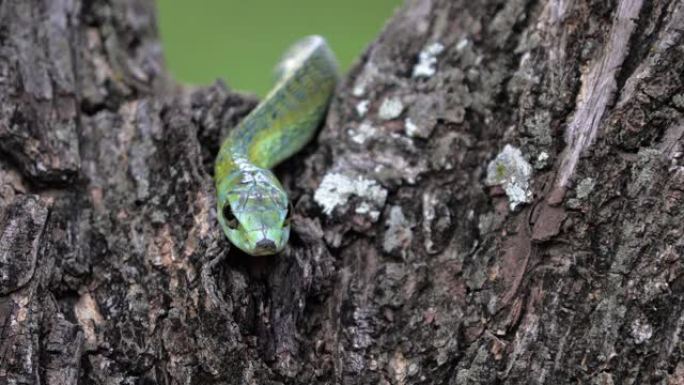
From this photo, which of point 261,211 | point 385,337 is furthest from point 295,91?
point 385,337

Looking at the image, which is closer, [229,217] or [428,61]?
[229,217]

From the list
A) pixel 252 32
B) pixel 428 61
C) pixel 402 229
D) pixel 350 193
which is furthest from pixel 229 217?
pixel 252 32

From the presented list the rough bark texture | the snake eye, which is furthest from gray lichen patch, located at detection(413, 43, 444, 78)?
the snake eye

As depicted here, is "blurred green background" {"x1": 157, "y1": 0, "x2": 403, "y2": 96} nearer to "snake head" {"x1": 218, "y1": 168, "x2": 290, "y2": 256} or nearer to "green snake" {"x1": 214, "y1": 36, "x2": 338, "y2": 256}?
"green snake" {"x1": 214, "y1": 36, "x2": 338, "y2": 256}

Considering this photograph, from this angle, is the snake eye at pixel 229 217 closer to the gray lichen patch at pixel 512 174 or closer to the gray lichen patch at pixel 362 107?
the gray lichen patch at pixel 362 107

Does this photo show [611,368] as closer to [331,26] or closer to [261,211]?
[261,211]

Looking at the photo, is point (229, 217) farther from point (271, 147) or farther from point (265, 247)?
point (271, 147)
